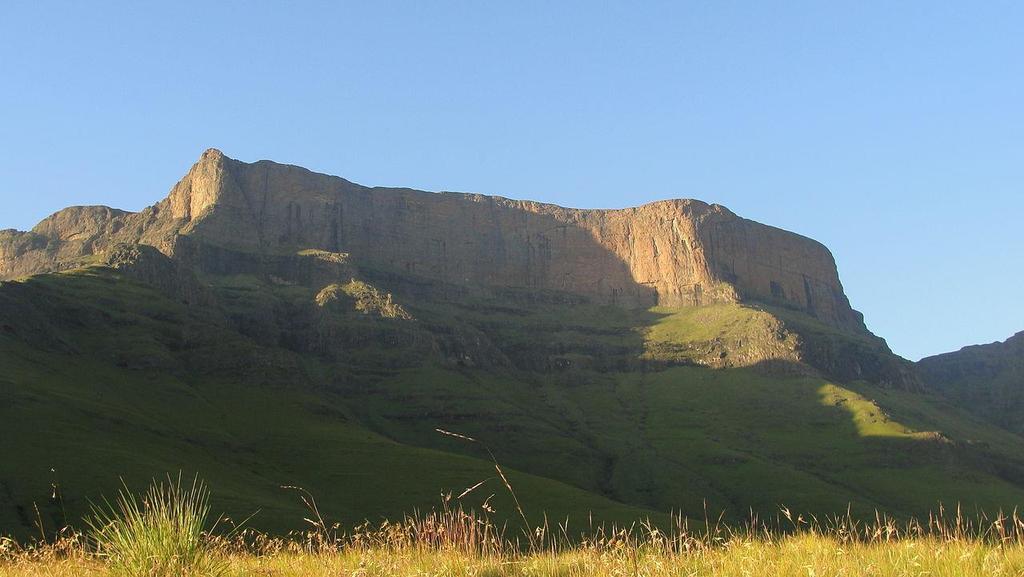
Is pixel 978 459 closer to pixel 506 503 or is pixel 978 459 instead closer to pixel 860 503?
pixel 860 503

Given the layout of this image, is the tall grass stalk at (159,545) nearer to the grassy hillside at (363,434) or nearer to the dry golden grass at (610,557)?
the dry golden grass at (610,557)

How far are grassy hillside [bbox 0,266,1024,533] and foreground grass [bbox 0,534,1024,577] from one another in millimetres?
70194

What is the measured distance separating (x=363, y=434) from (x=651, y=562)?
456ft

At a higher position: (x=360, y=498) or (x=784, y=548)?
(x=784, y=548)

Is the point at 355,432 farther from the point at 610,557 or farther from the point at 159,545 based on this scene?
the point at 159,545

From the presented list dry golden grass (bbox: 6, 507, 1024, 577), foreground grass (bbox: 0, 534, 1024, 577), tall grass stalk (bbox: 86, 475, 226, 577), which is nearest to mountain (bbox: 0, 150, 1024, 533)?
dry golden grass (bbox: 6, 507, 1024, 577)

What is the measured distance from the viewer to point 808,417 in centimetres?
18812

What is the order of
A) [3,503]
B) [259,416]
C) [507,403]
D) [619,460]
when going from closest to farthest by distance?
[3,503] → [259,416] → [619,460] → [507,403]

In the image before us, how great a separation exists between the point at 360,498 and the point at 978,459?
360ft

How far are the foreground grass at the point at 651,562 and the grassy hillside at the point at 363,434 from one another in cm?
7019

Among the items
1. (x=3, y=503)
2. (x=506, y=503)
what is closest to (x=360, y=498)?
(x=506, y=503)

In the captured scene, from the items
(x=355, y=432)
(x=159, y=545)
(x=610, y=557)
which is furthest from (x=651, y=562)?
(x=355, y=432)

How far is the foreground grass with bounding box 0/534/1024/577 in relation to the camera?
10.3m

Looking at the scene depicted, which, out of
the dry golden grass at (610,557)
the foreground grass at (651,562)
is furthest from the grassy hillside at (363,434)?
the foreground grass at (651,562)
